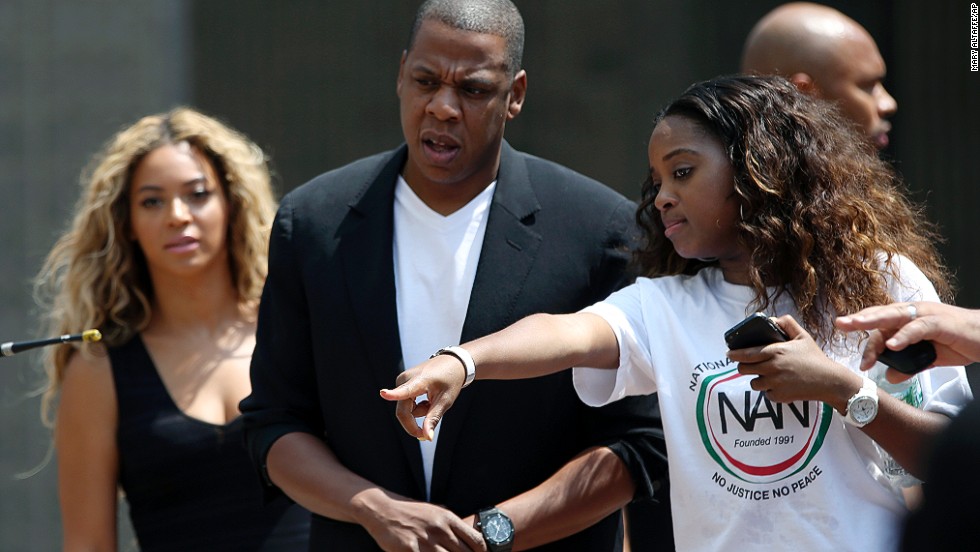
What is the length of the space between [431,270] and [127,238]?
1.40 meters

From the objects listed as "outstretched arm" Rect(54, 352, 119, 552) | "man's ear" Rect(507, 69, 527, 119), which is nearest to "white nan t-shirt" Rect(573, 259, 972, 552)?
"man's ear" Rect(507, 69, 527, 119)

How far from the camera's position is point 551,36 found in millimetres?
7078

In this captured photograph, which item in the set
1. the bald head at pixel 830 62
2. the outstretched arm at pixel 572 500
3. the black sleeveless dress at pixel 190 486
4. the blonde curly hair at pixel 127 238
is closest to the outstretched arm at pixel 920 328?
the outstretched arm at pixel 572 500

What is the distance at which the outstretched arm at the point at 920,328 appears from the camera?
8.36ft

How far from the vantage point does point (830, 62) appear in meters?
4.24

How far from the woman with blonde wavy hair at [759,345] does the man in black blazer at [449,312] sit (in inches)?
15.5

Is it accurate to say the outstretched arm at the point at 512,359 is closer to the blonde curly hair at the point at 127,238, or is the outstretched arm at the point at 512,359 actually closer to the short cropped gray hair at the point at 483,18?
the short cropped gray hair at the point at 483,18

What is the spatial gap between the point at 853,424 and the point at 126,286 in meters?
2.56

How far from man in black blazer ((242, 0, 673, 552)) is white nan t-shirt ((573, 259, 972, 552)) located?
51cm

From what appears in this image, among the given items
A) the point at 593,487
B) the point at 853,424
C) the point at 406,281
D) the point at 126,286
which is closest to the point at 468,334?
the point at 406,281

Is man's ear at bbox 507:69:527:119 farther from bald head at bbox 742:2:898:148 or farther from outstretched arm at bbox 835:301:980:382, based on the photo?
outstretched arm at bbox 835:301:980:382

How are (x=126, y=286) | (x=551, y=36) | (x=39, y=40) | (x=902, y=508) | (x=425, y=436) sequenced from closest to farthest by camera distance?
(x=425, y=436) < (x=902, y=508) < (x=126, y=286) < (x=39, y=40) < (x=551, y=36)

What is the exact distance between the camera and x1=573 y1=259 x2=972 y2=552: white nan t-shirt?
2783 mm

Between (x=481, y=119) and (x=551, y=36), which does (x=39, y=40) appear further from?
(x=481, y=119)
